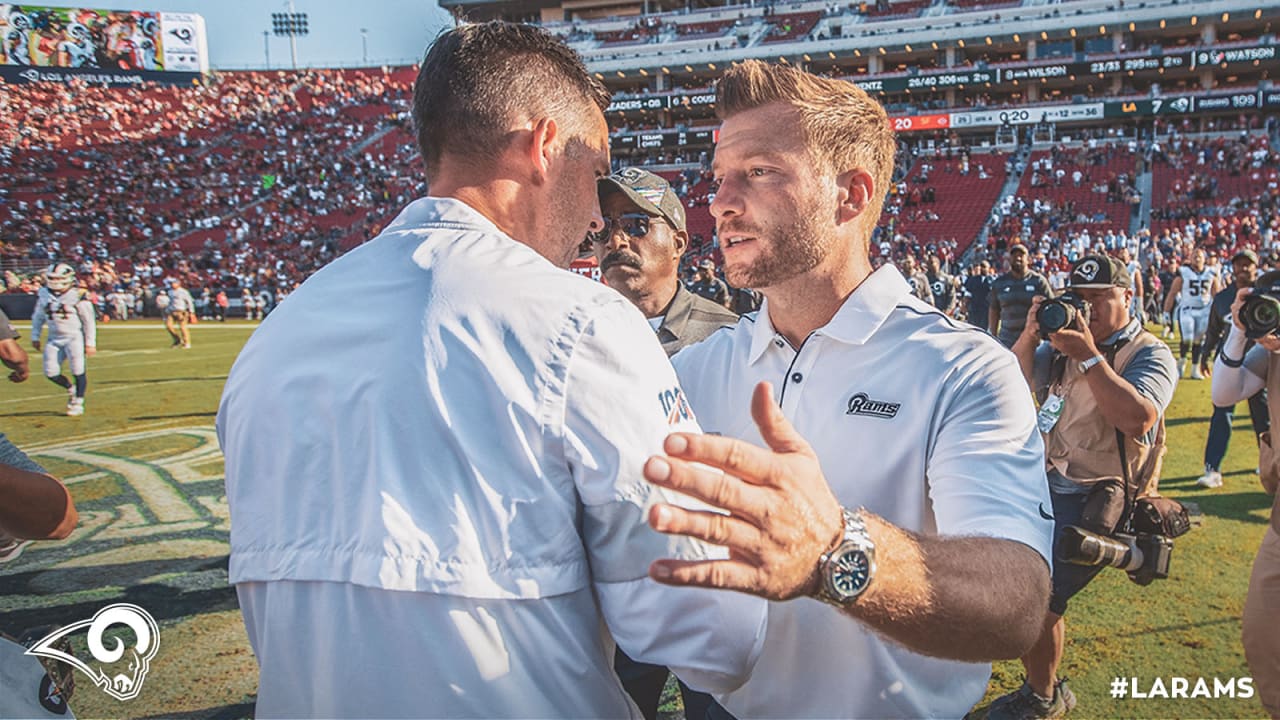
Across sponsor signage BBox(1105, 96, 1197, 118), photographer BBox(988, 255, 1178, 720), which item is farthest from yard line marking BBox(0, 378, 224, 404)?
sponsor signage BBox(1105, 96, 1197, 118)

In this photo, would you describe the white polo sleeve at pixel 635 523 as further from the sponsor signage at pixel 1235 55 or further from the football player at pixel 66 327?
the sponsor signage at pixel 1235 55

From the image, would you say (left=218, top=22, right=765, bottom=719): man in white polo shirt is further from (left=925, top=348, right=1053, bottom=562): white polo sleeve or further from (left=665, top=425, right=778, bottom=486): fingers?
(left=925, top=348, right=1053, bottom=562): white polo sleeve

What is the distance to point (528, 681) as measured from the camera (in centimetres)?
121

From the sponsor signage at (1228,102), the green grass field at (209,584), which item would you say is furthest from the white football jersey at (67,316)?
the sponsor signage at (1228,102)

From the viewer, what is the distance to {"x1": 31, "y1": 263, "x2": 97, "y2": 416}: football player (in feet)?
38.4

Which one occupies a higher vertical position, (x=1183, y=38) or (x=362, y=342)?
(x=1183, y=38)

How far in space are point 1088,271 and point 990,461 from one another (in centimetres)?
277

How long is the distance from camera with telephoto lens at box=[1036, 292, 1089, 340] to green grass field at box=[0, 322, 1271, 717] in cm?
173

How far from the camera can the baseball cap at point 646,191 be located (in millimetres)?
3902

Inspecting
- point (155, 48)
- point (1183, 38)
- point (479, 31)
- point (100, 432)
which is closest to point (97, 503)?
point (100, 432)

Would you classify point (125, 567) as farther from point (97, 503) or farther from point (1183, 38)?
point (1183, 38)

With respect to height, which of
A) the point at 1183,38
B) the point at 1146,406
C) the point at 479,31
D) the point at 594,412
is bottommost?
the point at 1146,406

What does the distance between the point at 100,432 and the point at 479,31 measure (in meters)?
10.8

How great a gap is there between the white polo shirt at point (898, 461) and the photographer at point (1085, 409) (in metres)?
1.89
